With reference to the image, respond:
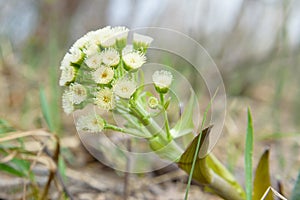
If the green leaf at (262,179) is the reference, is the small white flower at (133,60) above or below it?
above

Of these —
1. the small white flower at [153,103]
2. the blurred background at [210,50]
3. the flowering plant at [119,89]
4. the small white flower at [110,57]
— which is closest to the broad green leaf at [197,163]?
the flowering plant at [119,89]

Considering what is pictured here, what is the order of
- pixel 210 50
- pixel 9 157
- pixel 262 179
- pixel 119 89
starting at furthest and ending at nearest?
pixel 210 50 → pixel 9 157 → pixel 262 179 → pixel 119 89

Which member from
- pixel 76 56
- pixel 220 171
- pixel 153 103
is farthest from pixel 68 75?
pixel 220 171

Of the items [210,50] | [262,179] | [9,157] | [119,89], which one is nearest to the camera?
[119,89]

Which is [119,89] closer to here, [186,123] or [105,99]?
[105,99]

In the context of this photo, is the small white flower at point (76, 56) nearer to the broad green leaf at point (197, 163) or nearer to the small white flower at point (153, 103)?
the small white flower at point (153, 103)

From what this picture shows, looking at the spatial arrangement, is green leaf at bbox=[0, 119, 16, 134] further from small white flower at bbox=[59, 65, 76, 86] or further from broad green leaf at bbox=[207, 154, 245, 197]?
broad green leaf at bbox=[207, 154, 245, 197]

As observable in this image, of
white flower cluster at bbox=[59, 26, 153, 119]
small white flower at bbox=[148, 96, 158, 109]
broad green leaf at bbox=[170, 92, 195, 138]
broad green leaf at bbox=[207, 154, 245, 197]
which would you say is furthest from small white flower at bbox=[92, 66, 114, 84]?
broad green leaf at bbox=[207, 154, 245, 197]
